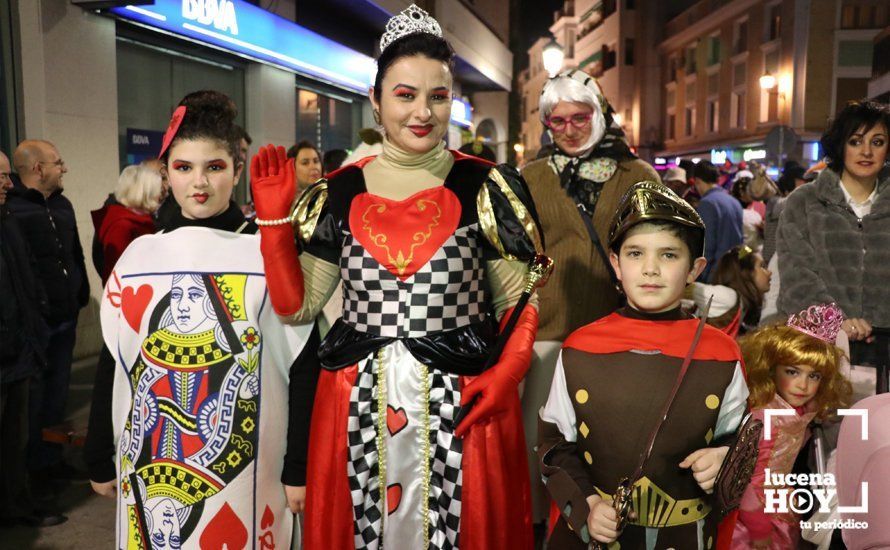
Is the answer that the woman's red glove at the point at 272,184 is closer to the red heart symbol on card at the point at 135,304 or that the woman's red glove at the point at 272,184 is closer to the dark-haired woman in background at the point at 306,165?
the red heart symbol on card at the point at 135,304

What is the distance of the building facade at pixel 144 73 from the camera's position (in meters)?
6.86

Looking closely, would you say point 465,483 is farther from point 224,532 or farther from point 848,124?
point 848,124

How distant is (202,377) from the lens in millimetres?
2258

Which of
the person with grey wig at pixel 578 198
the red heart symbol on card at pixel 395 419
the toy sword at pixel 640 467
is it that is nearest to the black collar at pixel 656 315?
the toy sword at pixel 640 467

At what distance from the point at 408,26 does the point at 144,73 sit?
23.4 feet

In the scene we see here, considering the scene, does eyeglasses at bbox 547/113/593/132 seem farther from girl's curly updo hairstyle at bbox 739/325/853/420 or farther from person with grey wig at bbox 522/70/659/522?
girl's curly updo hairstyle at bbox 739/325/853/420

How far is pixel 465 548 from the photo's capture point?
2189 millimetres

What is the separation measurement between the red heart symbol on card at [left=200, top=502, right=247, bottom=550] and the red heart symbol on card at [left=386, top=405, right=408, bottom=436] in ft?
1.79

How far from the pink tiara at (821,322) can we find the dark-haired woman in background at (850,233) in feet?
0.38

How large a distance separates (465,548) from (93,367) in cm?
660

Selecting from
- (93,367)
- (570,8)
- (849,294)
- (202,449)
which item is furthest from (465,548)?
(570,8)

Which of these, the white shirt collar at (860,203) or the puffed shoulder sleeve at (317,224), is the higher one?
the white shirt collar at (860,203)

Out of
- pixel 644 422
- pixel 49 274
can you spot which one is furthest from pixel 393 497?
pixel 49 274

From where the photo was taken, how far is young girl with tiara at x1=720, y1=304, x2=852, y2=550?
3264 millimetres
